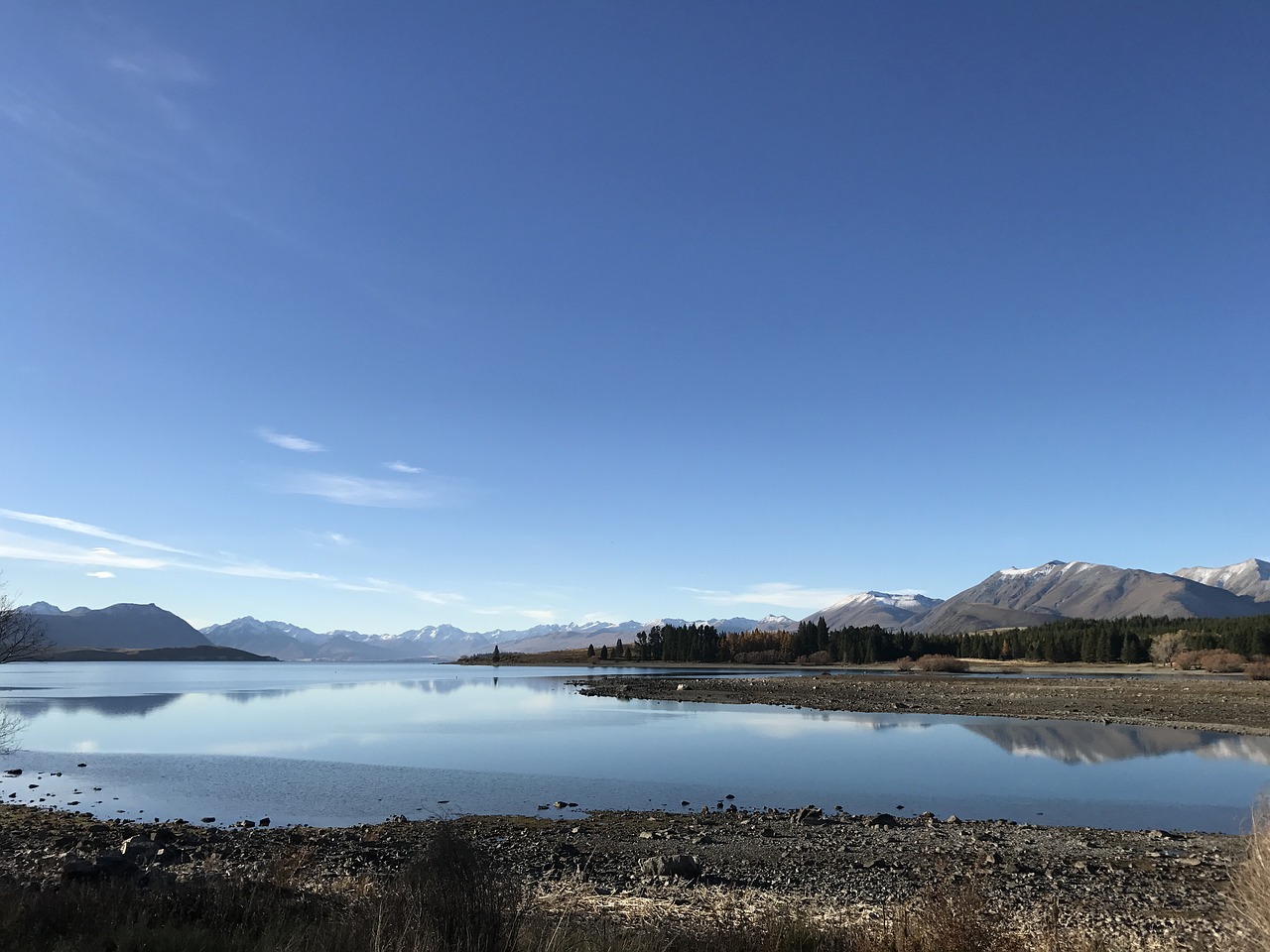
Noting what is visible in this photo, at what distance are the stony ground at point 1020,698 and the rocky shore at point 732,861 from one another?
35.8m

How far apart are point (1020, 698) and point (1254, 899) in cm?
6698

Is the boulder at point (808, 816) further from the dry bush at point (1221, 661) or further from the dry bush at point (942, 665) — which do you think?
the dry bush at point (1221, 661)

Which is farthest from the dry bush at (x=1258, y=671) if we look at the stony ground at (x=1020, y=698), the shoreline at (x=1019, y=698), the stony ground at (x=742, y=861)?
the stony ground at (x=742, y=861)

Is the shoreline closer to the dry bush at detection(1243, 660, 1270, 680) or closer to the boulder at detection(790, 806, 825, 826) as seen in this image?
the dry bush at detection(1243, 660, 1270, 680)

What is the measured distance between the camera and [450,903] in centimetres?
833

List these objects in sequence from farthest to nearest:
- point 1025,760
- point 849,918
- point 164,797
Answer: point 1025,760 → point 164,797 → point 849,918

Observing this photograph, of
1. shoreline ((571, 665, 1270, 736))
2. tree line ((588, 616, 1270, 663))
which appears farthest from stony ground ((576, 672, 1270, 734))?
tree line ((588, 616, 1270, 663))

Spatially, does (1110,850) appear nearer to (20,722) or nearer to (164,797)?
(164,797)

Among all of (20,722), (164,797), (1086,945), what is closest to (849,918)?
(1086,945)

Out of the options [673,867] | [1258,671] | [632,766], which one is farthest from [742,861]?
[1258,671]

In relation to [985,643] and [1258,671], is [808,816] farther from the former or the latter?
[985,643]

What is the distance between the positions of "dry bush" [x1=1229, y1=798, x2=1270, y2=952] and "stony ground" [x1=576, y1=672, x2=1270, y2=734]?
150 ft

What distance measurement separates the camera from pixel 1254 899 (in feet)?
26.0

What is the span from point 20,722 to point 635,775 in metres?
45.2
